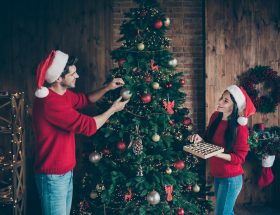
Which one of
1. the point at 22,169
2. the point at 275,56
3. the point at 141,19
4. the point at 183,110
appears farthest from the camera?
the point at 275,56

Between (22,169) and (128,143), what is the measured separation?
4.79ft

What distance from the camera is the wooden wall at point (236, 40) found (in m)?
5.14

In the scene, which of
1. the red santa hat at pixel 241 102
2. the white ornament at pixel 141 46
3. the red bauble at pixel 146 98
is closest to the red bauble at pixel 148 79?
the red bauble at pixel 146 98

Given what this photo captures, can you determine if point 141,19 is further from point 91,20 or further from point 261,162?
point 261,162

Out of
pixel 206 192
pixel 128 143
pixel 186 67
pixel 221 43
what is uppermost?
pixel 221 43

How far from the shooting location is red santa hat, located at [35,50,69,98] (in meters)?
3.53

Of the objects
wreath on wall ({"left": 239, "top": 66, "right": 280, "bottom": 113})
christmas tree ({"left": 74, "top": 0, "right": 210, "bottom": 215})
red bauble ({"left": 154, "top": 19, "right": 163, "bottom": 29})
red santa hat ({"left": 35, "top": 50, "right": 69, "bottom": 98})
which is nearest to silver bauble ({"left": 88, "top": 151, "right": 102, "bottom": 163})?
christmas tree ({"left": 74, "top": 0, "right": 210, "bottom": 215})

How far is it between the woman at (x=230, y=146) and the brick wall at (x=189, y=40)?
4.34 ft

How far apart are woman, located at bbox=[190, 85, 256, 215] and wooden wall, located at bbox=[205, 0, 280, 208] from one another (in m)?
1.33

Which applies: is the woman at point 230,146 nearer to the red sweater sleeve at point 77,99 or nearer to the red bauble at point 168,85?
the red bauble at point 168,85

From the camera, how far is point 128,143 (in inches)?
159

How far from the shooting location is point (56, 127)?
143 inches

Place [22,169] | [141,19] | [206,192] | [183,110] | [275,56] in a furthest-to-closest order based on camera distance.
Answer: [275,56]
[206,192]
[22,169]
[183,110]
[141,19]

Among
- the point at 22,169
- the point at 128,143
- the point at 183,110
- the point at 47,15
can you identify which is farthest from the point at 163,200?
the point at 47,15
